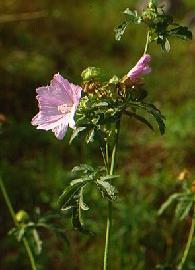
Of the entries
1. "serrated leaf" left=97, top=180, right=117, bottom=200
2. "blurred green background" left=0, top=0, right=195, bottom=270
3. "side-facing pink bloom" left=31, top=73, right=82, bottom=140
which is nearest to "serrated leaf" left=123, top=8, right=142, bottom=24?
"side-facing pink bloom" left=31, top=73, right=82, bottom=140

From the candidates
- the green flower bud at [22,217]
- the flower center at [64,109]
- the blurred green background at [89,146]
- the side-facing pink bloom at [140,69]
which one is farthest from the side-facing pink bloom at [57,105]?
the green flower bud at [22,217]

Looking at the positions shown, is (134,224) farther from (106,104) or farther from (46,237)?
(106,104)

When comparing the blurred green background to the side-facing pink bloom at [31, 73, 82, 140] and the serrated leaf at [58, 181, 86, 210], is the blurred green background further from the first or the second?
the side-facing pink bloom at [31, 73, 82, 140]

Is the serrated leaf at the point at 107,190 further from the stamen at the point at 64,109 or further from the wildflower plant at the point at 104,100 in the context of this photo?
the stamen at the point at 64,109

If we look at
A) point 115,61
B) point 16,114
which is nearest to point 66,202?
point 16,114

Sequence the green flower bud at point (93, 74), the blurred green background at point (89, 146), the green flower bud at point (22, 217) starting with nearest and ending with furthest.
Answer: the green flower bud at point (93, 74) < the green flower bud at point (22, 217) < the blurred green background at point (89, 146)

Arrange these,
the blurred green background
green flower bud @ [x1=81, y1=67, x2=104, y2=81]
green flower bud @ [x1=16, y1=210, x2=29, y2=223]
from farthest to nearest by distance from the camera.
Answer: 1. the blurred green background
2. green flower bud @ [x1=16, y1=210, x2=29, y2=223]
3. green flower bud @ [x1=81, y1=67, x2=104, y2=81]

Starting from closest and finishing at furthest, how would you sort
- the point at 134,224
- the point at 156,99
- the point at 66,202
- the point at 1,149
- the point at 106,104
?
the point at 106,104 < the point at 66,202 < the point at 134,224 < the point at 1,149 < the point at 156,99
